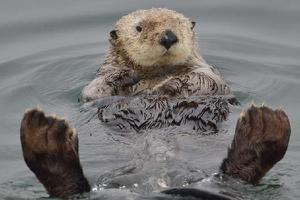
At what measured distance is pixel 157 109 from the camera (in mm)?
6141

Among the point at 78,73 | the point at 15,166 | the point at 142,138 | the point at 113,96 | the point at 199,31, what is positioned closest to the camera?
the point at 142,138

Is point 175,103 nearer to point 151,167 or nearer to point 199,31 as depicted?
point 151,167

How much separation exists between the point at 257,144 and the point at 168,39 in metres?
1.69

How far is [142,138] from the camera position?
19.2 ft

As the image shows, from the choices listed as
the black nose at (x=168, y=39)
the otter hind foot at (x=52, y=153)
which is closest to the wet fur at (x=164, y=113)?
the black nose at (x=168, y=39)

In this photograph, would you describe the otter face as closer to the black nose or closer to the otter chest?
the black nose

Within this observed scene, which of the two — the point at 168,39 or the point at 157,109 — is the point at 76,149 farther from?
the point at 168,39

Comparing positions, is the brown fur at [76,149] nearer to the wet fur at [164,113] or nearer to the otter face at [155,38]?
the wet fur at [164,113]

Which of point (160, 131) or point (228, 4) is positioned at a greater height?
point (228, 4)

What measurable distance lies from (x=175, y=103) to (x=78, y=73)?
255 cm

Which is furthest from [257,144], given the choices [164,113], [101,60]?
[101,60]

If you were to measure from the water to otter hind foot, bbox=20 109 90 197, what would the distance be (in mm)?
202

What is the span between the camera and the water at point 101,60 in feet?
17.8

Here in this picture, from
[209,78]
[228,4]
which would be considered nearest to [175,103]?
[209,78]
